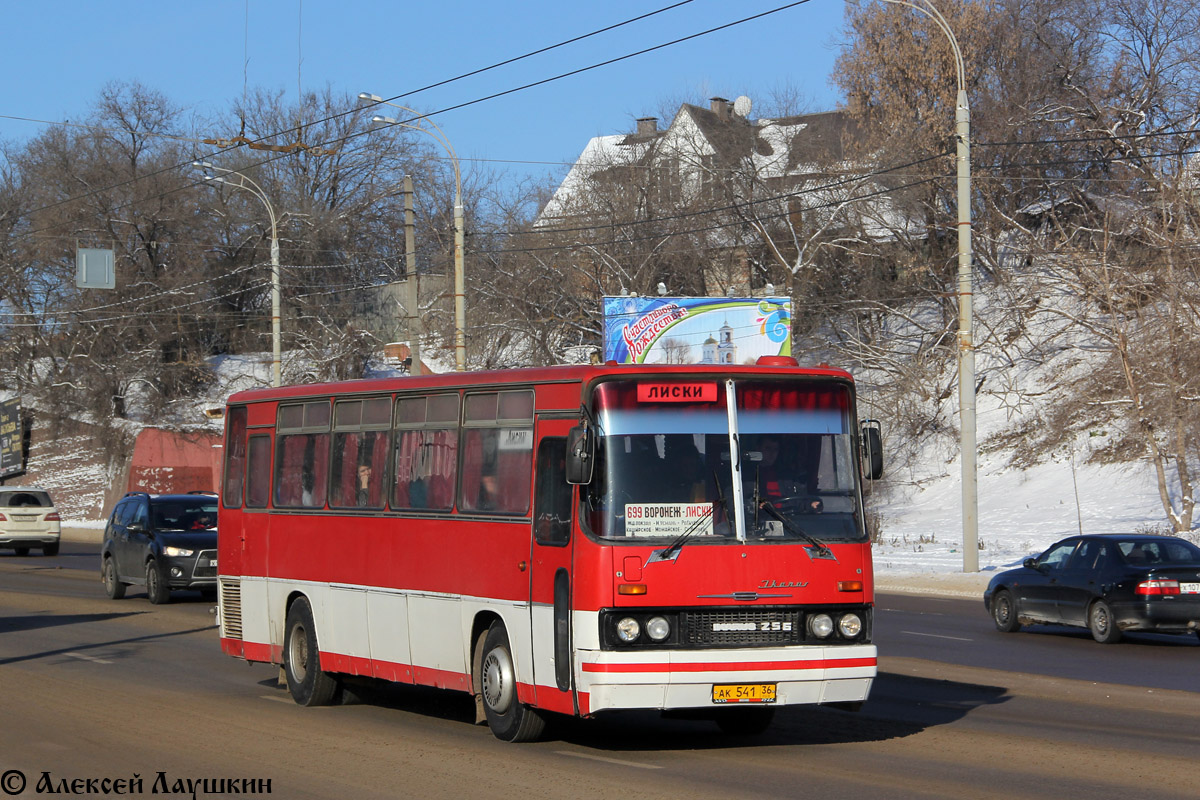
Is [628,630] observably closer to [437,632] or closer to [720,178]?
[437,632]

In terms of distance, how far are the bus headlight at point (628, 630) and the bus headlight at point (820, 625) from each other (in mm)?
1243

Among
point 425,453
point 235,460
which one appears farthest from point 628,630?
point 235,460

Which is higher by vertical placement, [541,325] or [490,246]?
[490,246]

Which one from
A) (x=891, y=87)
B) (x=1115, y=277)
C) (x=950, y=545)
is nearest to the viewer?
(x=950, y=545)

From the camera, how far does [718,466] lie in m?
9.64

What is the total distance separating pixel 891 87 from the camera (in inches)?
Answer: 2136

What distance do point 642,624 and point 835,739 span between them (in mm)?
2197

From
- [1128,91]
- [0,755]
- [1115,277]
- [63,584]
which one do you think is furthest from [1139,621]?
[1128,91]

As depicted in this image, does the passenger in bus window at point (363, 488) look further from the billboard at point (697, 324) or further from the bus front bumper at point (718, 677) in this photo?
the billboard at point (697, 324)

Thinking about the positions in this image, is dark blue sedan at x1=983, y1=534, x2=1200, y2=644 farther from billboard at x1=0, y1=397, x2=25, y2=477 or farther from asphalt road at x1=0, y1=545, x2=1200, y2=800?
billboard at x1=0, y1=397, x2=25, y2=477

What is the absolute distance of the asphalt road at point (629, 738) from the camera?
28.6 feet

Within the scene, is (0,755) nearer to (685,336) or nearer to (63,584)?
(63,584)

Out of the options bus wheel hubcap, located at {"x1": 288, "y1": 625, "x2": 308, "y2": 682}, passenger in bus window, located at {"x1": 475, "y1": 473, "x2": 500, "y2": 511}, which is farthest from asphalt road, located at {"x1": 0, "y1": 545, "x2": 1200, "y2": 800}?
passenger in bus window, located at {"x1": 475, "y1": 473, "x2": 500, "y2": 511}

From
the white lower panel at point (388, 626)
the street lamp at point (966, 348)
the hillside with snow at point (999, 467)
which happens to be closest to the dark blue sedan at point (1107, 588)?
the street lamp at point (966, 348)
